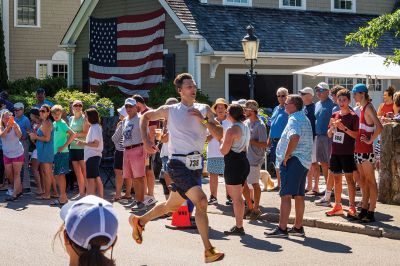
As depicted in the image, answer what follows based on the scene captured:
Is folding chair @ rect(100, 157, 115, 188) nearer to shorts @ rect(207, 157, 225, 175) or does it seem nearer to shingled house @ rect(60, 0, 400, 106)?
shorts @ rect(207, 157, 225, 175)

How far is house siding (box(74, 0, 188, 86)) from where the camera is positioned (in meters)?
24.3

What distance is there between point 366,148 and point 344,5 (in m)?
18.6

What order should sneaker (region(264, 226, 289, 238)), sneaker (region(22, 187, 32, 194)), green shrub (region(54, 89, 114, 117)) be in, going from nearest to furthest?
sneaker (region(264, 226, 289, 238)) < sneaker (region(22, 187, 32, 194)) < green shrub (region(54, 89, 114, 117))

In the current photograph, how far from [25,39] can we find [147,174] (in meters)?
21.3

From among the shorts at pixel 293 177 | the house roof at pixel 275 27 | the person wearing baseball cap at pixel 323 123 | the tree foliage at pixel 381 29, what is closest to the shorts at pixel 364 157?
the shorts at pixel 293 177

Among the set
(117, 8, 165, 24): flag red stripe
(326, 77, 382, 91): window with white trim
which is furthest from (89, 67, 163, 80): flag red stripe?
(326, 77, 382, 91): window with white trim

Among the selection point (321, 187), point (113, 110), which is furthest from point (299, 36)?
point (321, 187)

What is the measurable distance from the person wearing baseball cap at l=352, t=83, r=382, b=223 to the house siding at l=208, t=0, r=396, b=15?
15754mm

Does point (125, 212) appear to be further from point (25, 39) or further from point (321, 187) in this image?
point (25, 39)

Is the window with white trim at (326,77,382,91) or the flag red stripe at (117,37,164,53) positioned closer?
the flag red stripe at (117,37,164,53)

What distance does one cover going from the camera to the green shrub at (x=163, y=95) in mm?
22423

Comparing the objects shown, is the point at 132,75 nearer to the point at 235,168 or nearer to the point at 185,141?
the point at 235,168

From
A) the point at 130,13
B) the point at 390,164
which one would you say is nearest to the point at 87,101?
the point at 130,13

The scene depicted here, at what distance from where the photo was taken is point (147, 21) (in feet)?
82.5
